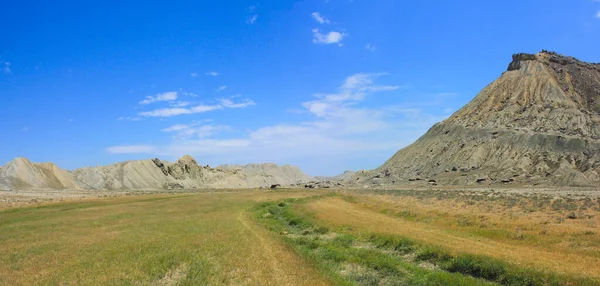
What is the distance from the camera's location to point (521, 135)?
337ft

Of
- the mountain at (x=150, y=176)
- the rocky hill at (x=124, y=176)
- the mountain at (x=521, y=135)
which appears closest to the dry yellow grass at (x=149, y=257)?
the mountain at (x=521, y=135)

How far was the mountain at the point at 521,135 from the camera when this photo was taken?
87812mm

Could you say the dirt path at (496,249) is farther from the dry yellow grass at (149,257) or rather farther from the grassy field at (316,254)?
the dry yellow grass at (149,257)

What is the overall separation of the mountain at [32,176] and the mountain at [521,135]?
104m

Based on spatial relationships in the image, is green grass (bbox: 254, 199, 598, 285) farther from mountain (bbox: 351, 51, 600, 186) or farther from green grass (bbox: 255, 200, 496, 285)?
mountain (bbox: 351, 51, 600, 186)

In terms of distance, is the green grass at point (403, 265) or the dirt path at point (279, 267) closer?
the green grass at point (403, 265)

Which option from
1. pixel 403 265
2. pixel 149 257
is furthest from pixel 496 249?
pixel 149 257

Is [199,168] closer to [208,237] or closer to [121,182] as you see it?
[121,182]

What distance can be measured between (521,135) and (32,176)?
14459cm

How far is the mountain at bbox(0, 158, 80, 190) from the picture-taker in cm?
10325

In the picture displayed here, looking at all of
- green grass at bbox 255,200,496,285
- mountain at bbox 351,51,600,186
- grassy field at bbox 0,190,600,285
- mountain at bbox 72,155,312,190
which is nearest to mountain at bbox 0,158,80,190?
mountain at bbox 72,155,312,190

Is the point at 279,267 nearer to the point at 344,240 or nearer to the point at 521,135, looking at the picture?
the point at 344,240

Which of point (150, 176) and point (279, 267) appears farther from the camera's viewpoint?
point (150, 176)

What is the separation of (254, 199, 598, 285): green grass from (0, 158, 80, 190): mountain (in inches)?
4414
